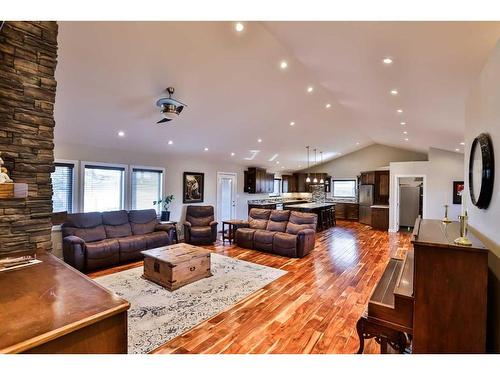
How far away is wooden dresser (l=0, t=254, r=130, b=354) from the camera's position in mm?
916

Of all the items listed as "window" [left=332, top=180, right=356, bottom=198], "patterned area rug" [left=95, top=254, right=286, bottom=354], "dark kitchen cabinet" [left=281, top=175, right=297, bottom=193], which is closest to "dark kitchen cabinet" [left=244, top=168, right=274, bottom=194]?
"dark kitchen cabinet" [left=281, top=175, right=297, bottom=193]

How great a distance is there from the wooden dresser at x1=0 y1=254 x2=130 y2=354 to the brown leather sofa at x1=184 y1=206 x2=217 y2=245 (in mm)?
5074

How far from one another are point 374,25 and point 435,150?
723cm

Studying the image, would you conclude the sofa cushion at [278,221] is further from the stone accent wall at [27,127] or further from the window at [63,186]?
the stone accent wall at [27,127]

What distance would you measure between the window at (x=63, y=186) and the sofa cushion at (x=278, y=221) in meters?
4.37

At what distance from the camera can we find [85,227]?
4898mm

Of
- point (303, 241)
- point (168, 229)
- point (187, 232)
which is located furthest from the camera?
point (187, 232)

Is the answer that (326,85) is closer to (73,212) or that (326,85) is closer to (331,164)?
(73,212)

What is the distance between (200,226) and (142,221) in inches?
61.7

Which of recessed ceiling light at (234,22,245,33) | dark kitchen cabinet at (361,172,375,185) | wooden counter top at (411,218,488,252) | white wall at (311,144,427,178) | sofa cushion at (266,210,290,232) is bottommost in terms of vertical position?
sofa cushion at (266,210,290,232)

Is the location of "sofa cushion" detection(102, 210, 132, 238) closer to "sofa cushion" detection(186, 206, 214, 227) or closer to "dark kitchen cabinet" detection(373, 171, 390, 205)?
"sofa cushion" detection(186, 206, 214, 227)

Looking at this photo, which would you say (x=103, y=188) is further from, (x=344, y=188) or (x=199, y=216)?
(x=344, y=188)

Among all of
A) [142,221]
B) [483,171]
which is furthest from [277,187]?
[483,171]

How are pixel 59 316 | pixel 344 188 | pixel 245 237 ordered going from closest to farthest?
pixel 59 316 < pixel 245 237 < pixel 344 188
